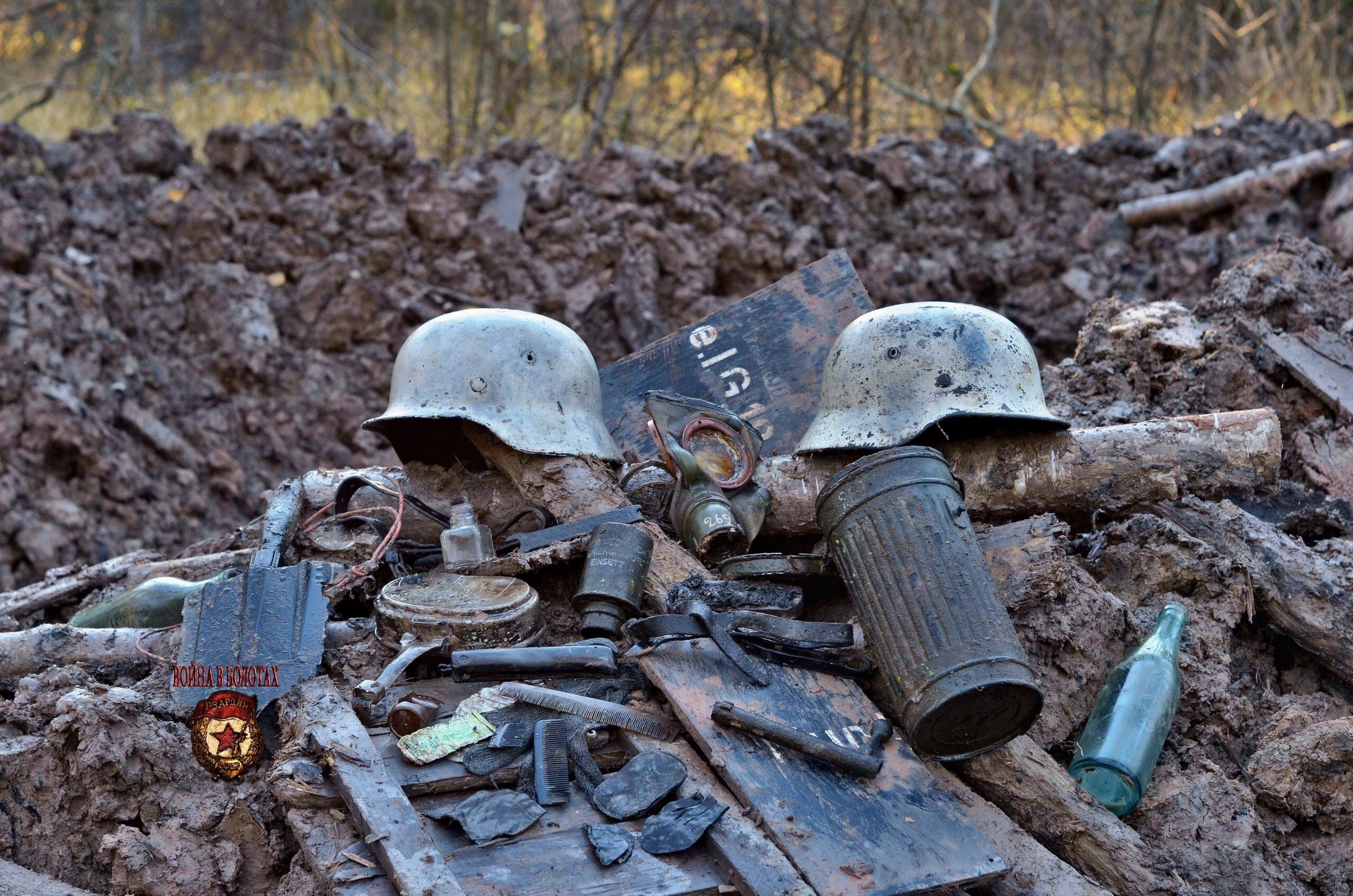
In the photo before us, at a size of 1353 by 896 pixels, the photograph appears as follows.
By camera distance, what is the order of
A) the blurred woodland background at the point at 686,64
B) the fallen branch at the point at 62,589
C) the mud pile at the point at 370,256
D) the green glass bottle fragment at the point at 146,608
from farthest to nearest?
the blurred woodland background at the point at 686,64 < the mud pile at the point at 370,256 < the fallen branch at the point at 62,589 < the green glass bottle fragment at the point at 146,608

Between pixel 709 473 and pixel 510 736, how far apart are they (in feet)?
3.97

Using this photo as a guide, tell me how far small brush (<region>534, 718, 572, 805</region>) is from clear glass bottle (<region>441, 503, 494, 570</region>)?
31.3 inches

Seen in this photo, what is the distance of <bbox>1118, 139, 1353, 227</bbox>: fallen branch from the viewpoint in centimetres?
668

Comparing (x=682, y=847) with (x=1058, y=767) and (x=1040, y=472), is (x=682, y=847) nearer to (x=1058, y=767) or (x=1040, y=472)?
(x=1058, y=767)

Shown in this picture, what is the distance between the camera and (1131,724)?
9.80 feet

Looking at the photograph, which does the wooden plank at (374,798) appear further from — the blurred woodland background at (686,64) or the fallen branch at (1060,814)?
the blurred woodland background at (686,64)

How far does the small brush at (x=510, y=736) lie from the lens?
268cm

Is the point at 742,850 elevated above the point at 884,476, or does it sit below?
below

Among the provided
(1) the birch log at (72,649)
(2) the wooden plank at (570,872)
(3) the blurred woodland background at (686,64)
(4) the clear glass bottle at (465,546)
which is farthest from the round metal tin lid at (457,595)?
(3) the blurred woodland background at (686,64)

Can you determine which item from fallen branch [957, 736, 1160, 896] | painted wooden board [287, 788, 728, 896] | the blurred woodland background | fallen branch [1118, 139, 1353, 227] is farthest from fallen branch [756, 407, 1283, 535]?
the blurred woodland background

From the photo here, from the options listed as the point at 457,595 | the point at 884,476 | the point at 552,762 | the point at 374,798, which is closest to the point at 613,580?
the point at 457,595

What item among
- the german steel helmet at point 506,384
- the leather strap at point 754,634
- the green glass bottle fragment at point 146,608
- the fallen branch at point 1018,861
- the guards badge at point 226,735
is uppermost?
the german steel helmet at point 506,384

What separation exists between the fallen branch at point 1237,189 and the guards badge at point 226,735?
A: 19.2 feet

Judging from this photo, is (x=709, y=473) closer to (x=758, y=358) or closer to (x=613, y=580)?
(x=613, y=580)
